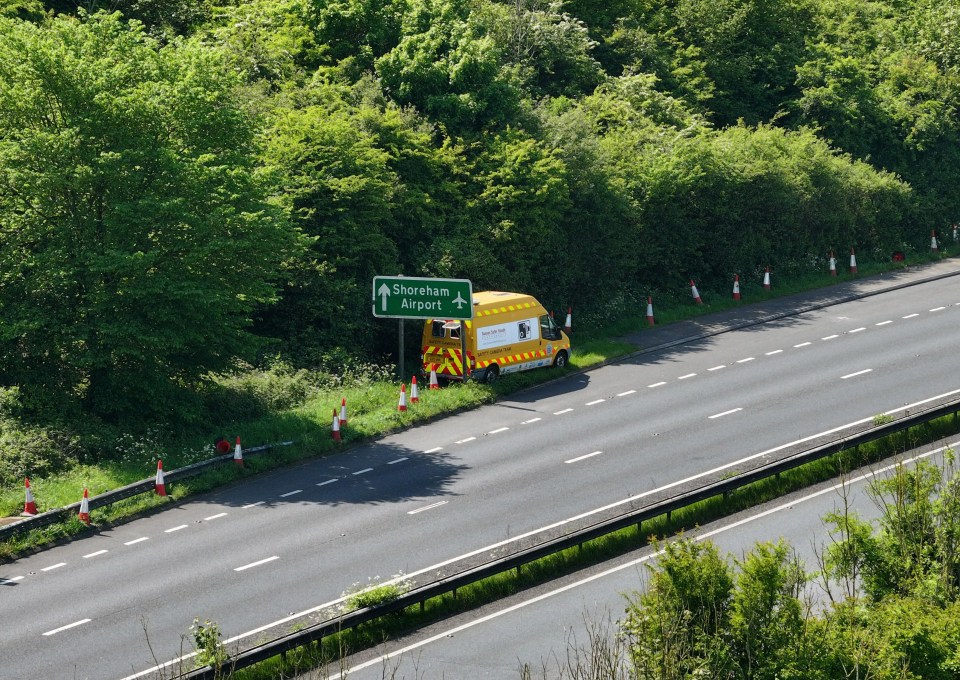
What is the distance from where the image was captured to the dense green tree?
3005 centimetres

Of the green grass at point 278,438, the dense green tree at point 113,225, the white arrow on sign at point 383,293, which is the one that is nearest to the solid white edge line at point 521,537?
the green grass at point 278,438

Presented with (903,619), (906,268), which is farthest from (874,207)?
(903,619)

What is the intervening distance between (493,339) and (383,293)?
338 cm

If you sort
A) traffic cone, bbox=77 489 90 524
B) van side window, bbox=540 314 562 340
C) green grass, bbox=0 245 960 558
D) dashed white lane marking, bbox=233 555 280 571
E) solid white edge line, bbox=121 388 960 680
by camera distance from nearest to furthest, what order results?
solid white edge line, bbox=121 388 960 680, dashed white lane marking, bbox=233 555 280 571, traffic cone, bbox=77 489 90 524, green grass, bbox=0 245 960 558, van side window, bbox=540 314 562 340

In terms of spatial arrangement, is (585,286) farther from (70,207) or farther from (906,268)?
(70,207)

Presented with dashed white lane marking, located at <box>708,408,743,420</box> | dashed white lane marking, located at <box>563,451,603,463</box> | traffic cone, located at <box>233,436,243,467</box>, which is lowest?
dashed white lane marking, located at <box>563,451,603,463</box>

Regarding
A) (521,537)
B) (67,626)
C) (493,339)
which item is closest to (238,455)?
(521,537)

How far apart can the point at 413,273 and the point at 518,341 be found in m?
4.82

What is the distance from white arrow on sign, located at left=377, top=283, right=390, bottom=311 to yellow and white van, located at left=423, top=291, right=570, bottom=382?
1595 millimetres

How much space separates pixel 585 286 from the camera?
4347cm

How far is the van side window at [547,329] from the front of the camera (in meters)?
37.7

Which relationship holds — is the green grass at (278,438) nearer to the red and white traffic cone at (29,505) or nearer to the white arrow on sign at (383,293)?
the red and white traffic cone at (29,505)

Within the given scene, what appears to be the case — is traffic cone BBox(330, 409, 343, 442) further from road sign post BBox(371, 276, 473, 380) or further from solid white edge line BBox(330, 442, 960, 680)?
solid white edge line BBox(330, 442, 960, 680)

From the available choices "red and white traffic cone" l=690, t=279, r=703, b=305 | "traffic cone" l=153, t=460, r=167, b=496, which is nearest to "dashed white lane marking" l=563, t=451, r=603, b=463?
"traffic cone" l=153, t=460, r=167, b=496
